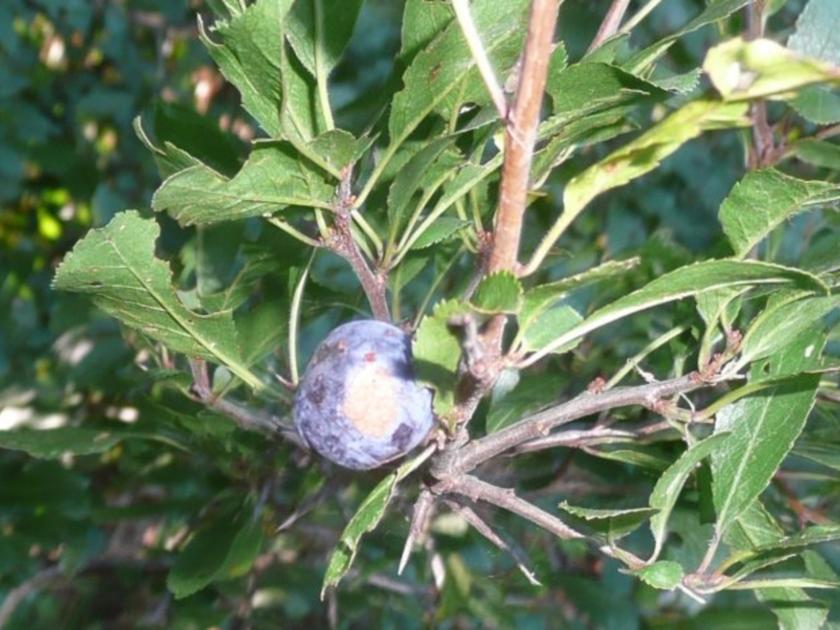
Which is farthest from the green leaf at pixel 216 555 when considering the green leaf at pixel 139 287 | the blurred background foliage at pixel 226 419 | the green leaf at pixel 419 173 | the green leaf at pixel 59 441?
the green leaf at pixel 419 173

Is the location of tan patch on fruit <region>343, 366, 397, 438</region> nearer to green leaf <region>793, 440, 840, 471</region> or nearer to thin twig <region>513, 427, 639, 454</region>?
thin twig <region>513, 427, 639, 454</region>

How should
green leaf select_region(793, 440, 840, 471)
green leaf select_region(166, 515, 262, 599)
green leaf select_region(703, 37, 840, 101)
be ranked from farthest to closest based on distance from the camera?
green leaf select_region(166, 515, 262, 599)
green leaf select_region(793, 440, 840, 471)
green leaf select_region(703, 37, 840, 101)

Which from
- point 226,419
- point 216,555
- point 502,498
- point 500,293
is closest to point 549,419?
point 502,498

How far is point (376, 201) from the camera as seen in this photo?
62 centimetres

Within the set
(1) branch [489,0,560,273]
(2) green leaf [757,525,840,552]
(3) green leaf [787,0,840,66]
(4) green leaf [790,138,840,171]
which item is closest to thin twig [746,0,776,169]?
(4) green leaf [790,138,840,171]

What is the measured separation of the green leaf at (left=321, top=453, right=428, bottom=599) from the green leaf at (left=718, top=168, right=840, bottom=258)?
0.19 metres

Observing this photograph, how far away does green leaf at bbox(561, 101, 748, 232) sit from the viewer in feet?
1.13

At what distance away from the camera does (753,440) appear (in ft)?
1.83

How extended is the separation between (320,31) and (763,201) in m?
0.22

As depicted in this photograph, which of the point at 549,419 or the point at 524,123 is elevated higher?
the point at 524,123

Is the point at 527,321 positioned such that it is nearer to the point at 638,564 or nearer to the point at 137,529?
the point at 638,564

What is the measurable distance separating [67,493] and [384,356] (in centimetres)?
70

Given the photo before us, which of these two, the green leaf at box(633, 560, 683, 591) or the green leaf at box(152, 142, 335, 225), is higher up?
the green leaf at box(152, 142, 335, 225)

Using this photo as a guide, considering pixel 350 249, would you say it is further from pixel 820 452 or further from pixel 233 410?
pixel 820 452
